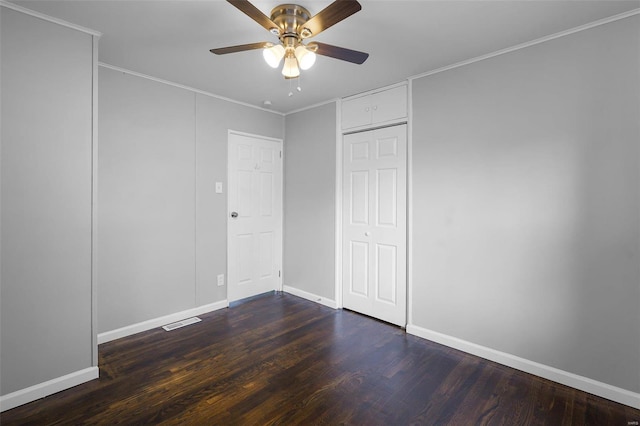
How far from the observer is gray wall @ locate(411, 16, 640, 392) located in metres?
2.02

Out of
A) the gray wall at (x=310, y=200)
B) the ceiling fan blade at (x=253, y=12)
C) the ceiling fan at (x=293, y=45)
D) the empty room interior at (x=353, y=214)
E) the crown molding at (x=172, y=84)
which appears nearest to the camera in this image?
the ceiling fan blade at (x=253, y=12)

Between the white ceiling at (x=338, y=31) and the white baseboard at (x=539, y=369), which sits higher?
the white ceiling at (x=338, y=31)

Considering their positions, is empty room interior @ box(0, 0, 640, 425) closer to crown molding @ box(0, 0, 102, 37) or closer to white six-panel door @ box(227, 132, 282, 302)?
crown molding @ box(0, 0, 102, 37)

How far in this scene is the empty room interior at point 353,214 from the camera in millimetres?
1951

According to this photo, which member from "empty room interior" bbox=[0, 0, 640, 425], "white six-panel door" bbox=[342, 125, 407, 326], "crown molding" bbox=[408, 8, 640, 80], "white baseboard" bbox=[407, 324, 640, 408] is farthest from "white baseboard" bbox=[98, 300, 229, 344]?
"crown molding" bbox=[408, 8, 640, 80]

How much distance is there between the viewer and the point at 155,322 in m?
3.11

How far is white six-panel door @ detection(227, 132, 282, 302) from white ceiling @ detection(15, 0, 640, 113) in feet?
3.44

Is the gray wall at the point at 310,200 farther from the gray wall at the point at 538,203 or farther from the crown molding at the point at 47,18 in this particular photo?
the crown molding at the point at 47,18

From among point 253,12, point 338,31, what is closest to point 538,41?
point 338,31

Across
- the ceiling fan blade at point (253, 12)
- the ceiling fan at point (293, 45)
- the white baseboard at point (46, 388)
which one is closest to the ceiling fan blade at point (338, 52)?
the ceiling fan at point (293, 45)

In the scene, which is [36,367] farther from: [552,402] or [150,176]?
[552,402]

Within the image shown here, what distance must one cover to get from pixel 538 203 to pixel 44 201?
343 cm

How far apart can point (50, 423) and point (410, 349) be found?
2513 mm

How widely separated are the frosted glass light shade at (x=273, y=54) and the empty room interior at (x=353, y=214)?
0.05ft
